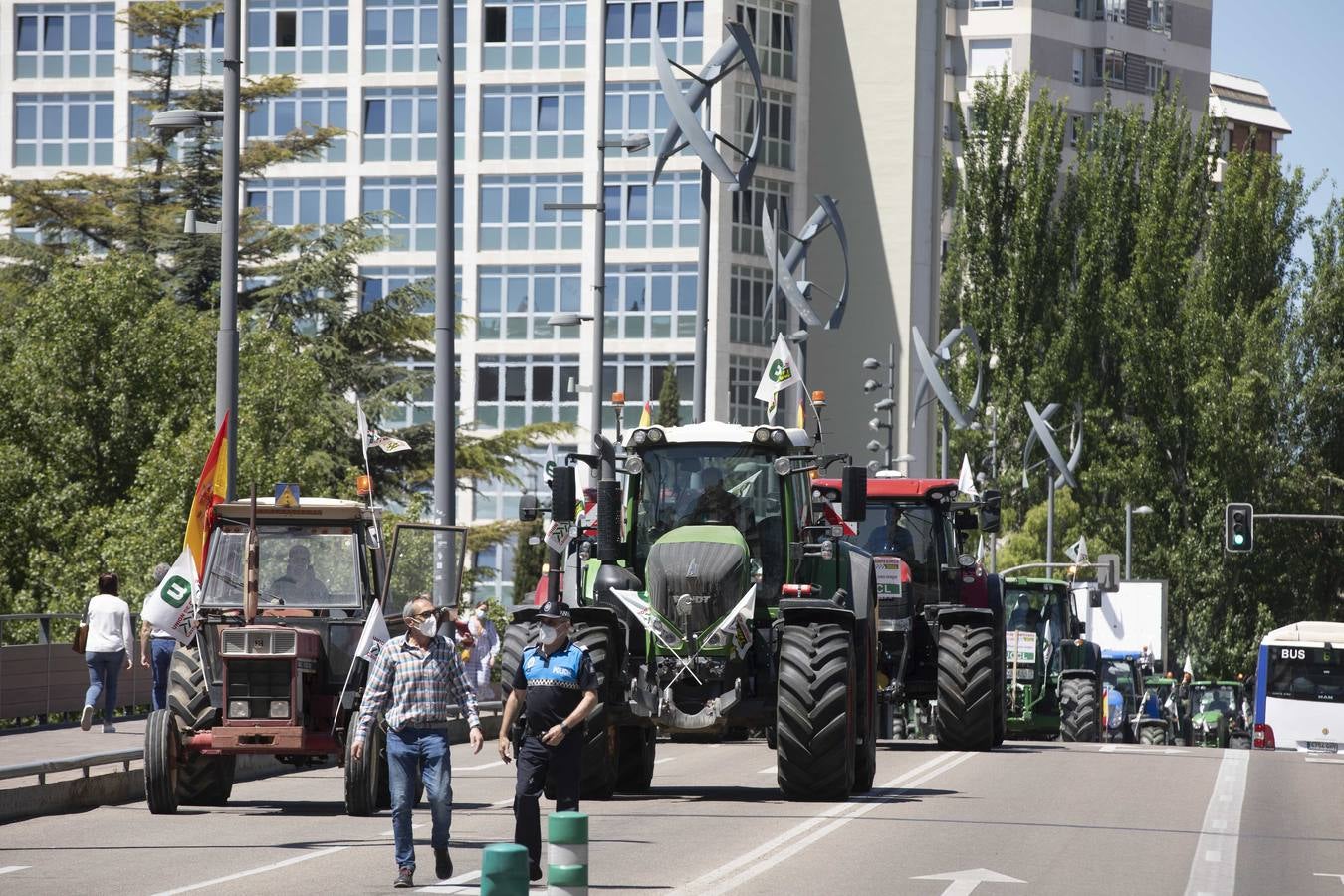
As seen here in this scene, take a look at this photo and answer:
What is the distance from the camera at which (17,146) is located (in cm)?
7512

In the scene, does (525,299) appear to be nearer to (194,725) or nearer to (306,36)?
(306,36)

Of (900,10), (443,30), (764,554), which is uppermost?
(900,10)

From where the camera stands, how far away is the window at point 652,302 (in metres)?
73.1

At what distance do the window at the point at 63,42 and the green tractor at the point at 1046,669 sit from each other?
151 ft

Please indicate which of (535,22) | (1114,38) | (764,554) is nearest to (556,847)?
(764,554)

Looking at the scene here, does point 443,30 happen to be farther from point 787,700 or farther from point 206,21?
point 206,21

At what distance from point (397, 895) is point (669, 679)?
6555mm

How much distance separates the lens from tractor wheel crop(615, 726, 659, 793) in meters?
21.0

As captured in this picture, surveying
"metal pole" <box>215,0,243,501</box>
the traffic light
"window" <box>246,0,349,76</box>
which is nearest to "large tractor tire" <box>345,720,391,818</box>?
"metal pole" <box>215,0,243,501</box>

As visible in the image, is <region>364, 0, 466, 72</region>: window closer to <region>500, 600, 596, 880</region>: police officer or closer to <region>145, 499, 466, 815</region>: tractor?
<region>145, 499, 466, 815</region>: tractor

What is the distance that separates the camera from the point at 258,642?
61.7 ft

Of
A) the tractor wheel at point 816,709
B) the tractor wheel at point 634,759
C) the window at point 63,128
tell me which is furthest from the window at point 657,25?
the tractor wheel at point 816,709

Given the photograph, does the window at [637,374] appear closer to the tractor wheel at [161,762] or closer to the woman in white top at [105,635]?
the woman in white top at [105,635]

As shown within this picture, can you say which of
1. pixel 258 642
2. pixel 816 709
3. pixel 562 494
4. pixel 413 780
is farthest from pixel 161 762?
pixel 816 709
